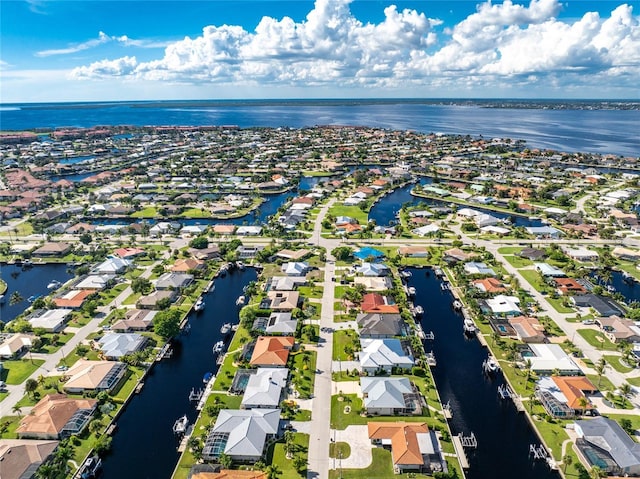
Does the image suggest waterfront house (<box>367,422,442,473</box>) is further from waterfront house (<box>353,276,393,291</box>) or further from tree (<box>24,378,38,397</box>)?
tree (<box>24,378,38,397</box>)

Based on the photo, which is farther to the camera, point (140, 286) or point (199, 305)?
point (140, 286)

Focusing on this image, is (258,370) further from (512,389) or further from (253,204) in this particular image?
(253,204)

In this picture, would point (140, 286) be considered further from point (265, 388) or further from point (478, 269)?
point (478, 269)

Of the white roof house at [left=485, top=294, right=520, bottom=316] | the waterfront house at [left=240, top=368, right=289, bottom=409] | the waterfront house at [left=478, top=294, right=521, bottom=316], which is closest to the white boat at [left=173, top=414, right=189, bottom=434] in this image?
the waterfront house at [left=240, top=368, right=289, bottom=409]

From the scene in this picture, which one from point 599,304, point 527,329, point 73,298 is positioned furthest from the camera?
point 73,298

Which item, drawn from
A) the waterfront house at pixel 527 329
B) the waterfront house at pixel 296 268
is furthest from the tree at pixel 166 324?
the waterfront house at pixel 527 329

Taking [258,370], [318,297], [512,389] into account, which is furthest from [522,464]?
[318,297]

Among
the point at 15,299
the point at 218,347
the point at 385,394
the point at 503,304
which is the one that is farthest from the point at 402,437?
the point at 15,299
